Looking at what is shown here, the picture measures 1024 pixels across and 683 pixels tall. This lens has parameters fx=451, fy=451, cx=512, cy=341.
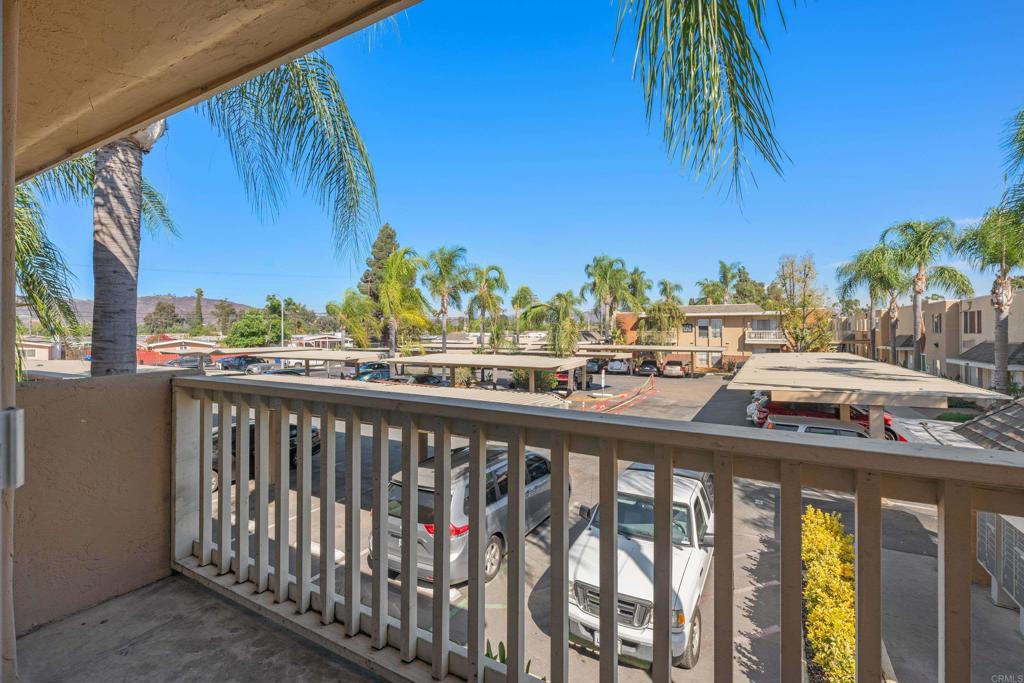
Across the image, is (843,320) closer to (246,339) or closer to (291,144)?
(291,144)

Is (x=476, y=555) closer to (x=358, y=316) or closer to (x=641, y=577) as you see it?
(x=641, y=577)

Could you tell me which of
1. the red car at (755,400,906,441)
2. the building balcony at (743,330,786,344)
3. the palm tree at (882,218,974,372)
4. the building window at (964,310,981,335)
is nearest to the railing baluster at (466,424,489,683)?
the red car at (755,400,906,441)

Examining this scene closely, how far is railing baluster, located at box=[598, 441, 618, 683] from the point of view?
3.87 feet

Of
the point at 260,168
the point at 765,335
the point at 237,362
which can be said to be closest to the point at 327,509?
the point at 260,168

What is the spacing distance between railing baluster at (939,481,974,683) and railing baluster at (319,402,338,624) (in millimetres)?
1714

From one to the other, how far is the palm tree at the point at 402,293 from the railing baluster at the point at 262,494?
1795cm

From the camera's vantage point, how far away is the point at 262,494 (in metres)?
1.90

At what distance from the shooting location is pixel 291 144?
160 inches

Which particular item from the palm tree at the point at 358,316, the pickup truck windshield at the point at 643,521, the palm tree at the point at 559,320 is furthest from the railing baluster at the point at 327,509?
the palm tree at the point at 358,316

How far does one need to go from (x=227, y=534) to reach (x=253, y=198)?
9.59ft

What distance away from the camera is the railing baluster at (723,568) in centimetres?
102

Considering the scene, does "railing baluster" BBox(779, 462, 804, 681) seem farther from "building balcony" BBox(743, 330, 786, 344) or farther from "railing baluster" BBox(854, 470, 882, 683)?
"building balcony" BBox(743, 330, 786, 344)

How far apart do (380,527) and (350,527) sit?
139mm

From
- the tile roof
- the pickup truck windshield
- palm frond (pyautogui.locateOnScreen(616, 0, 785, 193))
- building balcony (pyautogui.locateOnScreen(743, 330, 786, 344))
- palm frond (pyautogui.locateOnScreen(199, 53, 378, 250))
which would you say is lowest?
the pickup truck windshield
